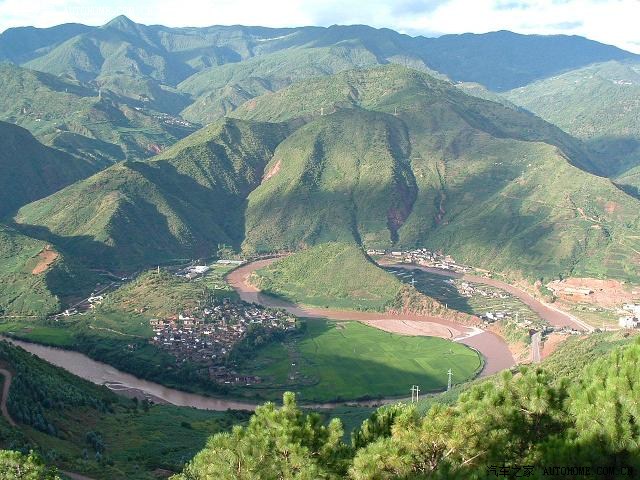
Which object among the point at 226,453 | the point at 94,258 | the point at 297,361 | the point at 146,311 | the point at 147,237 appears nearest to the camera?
the point at 226,453

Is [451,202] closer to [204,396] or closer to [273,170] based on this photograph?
[273,170]

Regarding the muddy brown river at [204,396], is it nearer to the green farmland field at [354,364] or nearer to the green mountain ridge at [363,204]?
the green farmland field at [354,364]

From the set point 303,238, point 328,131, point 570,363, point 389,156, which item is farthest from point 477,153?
point 570,363

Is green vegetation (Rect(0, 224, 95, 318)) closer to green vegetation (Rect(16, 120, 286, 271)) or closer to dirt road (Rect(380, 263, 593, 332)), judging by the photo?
green vegetation (Rect(16, 120, 286, 271))

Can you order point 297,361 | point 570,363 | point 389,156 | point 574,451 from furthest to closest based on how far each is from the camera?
1. point 389,156
2. point 297,361
3. point 570,363
4. point 574,451

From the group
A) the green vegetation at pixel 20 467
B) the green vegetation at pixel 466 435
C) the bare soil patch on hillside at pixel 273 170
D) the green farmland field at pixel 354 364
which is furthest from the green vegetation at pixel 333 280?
the green vegetation at pixel 466 435

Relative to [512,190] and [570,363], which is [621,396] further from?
[512,190]

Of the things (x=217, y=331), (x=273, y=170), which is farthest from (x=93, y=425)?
(x=273, y=170)
